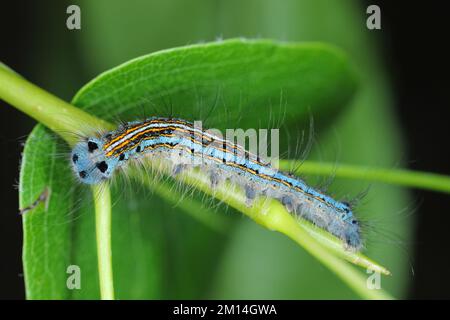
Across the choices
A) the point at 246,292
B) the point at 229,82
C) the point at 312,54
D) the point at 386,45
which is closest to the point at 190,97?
the point at 229,82

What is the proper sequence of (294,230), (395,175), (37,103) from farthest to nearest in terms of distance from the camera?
(395,175)
(37,103)
(294,230)

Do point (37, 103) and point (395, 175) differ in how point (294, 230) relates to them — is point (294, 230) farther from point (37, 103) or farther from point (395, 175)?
point (37, 103)

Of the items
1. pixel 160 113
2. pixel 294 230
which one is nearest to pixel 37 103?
pixel 160 113

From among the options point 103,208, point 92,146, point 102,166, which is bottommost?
point 103,208

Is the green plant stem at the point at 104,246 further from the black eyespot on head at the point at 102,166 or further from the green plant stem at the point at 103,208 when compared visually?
the black eyespot on head at the point at 102,166

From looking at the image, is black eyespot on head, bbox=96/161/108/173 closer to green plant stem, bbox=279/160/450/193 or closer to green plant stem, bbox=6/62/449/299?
green plant stem, bbox=6/62/449/299

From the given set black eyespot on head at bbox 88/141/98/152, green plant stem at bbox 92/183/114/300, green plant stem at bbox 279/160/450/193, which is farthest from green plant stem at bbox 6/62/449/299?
green plant stem at bbox 279/160/450/193

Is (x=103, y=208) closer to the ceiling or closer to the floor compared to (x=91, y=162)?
closer to the floor
